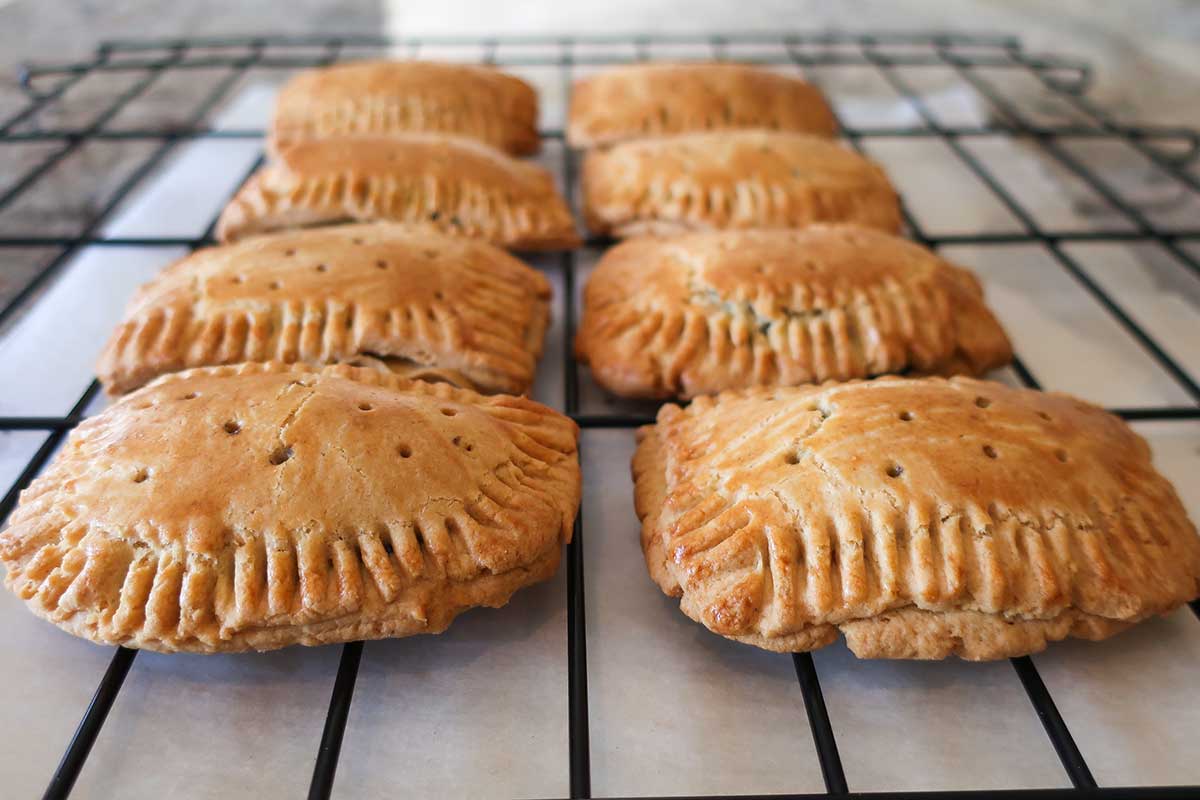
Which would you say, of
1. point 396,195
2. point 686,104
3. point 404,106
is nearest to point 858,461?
point 396,195

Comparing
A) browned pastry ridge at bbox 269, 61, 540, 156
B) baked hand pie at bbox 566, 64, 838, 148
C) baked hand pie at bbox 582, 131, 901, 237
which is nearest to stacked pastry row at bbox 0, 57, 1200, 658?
baked hand pie at bbox 582, 131, 901, 237

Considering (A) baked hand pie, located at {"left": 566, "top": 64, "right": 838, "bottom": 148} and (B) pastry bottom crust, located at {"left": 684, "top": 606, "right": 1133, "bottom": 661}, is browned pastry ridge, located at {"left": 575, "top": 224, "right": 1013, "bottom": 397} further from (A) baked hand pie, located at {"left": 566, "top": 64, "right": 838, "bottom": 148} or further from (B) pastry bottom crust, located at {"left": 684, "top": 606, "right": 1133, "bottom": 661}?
(A) baked hand pie, located at {"left": 566, "top": 64, "right": 838, "bottom": 148}

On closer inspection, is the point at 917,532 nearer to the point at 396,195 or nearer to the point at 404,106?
the point at 396,195

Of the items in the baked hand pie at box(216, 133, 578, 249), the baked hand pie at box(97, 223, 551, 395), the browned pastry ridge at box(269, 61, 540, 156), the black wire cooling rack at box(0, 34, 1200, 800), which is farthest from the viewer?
the browned pastry ridge at box(269, 61, 540, 156)

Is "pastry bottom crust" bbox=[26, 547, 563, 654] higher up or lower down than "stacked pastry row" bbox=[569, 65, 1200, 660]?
lower down

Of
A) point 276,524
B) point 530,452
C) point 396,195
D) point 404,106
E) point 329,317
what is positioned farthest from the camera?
point 404,106

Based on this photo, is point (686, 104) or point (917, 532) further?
point (686, 104)

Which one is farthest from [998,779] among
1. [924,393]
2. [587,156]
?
[587,156]

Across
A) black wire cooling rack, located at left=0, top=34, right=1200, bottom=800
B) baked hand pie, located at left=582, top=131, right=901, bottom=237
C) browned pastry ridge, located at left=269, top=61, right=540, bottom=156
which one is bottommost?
black wire cooling rack, located at left=0, top=34, right=1200, bottom=800
